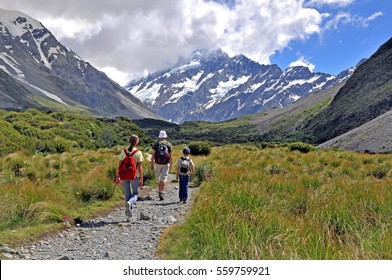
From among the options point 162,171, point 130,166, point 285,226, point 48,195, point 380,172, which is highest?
point 130,166

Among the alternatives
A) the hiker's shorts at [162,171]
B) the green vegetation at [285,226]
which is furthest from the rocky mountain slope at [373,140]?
the green vegetation at [285,226]

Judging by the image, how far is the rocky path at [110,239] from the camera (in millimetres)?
6852

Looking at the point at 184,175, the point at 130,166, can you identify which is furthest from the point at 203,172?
the point at 130,166

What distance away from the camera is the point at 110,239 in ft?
26.4

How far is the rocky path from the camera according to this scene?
685 centimetres

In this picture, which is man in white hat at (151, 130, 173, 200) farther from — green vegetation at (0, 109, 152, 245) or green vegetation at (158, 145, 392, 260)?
green vegetation at (158, 145, 392, 260)

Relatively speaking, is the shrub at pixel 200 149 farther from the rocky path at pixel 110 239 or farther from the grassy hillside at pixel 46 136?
the rocky path at pixel 110 239

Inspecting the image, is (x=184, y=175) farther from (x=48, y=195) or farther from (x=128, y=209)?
(x=48, y=195)

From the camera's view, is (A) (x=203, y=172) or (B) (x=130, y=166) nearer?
(B) (x=130, y=166)

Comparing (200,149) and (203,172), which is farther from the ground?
(200,149)

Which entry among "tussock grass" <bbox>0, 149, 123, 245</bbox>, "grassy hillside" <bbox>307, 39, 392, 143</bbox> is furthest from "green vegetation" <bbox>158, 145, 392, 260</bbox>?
"grassy hillside" <bbox>307, 39, 392, 143</bbox>

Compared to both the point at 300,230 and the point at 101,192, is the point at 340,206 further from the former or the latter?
the point at 101,192

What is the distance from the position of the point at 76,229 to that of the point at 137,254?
2.80 metres

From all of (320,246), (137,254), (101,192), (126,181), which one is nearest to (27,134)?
(101,192)
